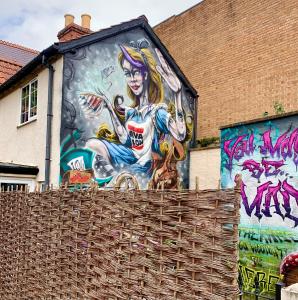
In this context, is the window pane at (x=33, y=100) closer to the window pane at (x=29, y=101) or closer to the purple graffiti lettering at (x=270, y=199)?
the window pane at (x=29, y=101)

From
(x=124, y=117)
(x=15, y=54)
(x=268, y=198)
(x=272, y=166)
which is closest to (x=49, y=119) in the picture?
(x=124, y=117)

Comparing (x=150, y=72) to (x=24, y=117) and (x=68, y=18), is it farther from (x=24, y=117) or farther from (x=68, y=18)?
(x=24, y=117)

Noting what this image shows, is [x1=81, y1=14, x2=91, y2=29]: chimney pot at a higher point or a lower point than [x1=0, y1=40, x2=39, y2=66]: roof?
lower

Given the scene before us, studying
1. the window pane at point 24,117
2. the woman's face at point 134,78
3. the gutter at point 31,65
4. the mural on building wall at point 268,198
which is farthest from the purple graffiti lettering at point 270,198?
the window pane at point 24,117

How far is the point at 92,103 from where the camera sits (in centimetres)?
1098

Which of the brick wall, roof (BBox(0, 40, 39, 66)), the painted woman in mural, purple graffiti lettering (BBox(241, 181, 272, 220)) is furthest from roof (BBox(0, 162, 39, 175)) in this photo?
roof (BBox(0, 40, 39, 66))

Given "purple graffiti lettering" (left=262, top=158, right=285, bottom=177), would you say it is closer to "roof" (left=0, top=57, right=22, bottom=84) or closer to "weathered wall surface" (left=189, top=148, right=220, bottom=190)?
"weathered wall surface" (left=189, top=148, right=220, bottom=190)

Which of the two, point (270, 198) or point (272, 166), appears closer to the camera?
point (270, 198)

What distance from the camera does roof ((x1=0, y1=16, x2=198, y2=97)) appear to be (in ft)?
34.4

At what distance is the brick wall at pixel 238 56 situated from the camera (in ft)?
41.5

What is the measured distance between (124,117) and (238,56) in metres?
5.56

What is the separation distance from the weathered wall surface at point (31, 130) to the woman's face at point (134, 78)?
2203 mm

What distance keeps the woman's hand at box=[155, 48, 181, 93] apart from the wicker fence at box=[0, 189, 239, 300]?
25.3 ft

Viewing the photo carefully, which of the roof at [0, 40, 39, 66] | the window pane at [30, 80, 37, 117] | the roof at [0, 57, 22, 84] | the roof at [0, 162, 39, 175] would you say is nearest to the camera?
the roof at [0, 162, 39, 175]
